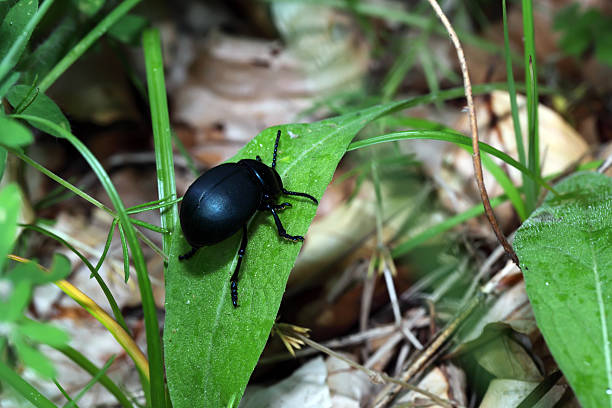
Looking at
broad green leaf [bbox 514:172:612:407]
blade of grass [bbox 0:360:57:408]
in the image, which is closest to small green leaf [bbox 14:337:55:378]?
blade of grass [bbox 0:360:57:408]

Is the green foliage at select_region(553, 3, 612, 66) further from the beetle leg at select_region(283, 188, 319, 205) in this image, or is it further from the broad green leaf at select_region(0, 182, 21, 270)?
the broad green leaf at select_region(0, 182, 21, 270)

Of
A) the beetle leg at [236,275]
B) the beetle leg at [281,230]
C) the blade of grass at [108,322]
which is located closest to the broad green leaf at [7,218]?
the blade of grass at [108,322]


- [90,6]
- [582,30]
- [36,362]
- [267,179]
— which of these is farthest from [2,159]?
[582,30]

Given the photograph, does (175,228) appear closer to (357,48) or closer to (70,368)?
(70,368)

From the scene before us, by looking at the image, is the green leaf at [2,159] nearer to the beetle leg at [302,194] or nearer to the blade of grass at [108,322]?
the blade of grass at [108,322]

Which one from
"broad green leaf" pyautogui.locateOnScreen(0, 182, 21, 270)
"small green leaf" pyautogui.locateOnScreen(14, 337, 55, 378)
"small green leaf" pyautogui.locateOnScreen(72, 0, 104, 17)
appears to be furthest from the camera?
"small green leaf" pyautogui.locateOnScreen(72, 0, 104, 17)

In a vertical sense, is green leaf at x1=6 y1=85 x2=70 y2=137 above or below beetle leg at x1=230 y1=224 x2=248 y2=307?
above

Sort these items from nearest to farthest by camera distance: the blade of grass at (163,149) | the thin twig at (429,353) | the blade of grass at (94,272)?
the blade of grass at (94,272) → the blade of grass at (163,149) → the thin twig at (429,353)
